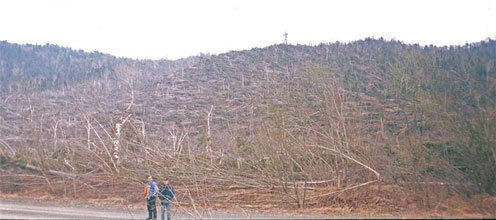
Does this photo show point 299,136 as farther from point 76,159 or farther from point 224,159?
point 76,159

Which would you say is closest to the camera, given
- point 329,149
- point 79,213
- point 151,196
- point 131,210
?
point 151,196

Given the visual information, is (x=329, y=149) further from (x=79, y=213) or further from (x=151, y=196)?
(x=79, y=213)

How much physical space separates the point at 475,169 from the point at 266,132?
5457mm

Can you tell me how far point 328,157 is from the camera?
1185 cm

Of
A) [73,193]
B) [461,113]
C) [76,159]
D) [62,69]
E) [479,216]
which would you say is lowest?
[73,193]

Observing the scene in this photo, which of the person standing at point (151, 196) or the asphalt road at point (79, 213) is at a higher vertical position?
the person standing at point (151, 196)

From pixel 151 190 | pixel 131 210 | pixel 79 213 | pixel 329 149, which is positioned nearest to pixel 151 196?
pixel 151 190

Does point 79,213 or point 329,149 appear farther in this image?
point 79,213

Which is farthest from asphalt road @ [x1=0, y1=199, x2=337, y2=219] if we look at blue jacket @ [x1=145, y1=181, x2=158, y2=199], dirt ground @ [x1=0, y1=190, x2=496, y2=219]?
blue jacket @ [x1=145, y1=181, x2=158, y2=199]

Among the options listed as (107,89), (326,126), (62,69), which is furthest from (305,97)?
(62,69)

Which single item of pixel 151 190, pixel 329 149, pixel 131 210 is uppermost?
pixel 329 149

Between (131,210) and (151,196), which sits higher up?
(151,196)

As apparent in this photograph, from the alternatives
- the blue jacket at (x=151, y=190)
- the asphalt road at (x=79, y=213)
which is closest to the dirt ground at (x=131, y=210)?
the asphalt road at (x=79, y=213)

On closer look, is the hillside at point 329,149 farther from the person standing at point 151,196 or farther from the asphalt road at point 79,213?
the person standing at point 151,196
